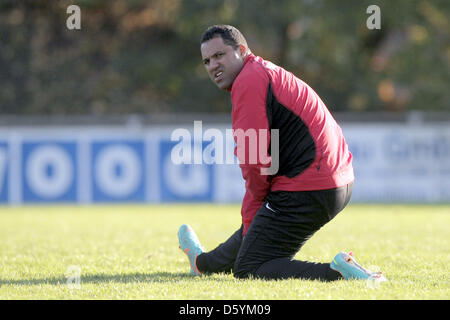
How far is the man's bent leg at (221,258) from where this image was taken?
6.04 m

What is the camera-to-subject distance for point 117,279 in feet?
18.7

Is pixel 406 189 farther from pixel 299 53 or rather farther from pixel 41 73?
pixel 41 73

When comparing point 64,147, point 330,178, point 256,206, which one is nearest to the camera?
point 330,178

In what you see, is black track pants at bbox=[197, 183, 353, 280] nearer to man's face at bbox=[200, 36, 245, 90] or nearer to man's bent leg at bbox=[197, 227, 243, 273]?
man's bent leg at bbox=[197, 227, 243, 273]

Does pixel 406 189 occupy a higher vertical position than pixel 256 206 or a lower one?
lower

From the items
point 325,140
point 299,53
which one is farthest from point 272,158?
point 299,53

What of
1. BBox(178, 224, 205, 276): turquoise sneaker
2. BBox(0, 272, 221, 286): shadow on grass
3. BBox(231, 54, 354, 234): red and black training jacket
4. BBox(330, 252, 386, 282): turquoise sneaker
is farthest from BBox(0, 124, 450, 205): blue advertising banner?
BBox(330, 252, 386, 282): turquoise sneaker

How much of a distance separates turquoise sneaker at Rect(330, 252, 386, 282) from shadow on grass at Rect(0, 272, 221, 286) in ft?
3.99

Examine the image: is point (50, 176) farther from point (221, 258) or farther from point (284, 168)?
point (284, 168)

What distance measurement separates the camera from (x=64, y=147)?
16016 millimetres

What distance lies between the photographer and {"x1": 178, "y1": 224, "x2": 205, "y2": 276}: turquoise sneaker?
6148mm

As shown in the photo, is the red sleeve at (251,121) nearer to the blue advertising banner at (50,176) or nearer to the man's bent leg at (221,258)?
the man's bent leg at (221,258)

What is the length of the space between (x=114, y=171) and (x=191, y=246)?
9922mm

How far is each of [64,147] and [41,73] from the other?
994 cm
